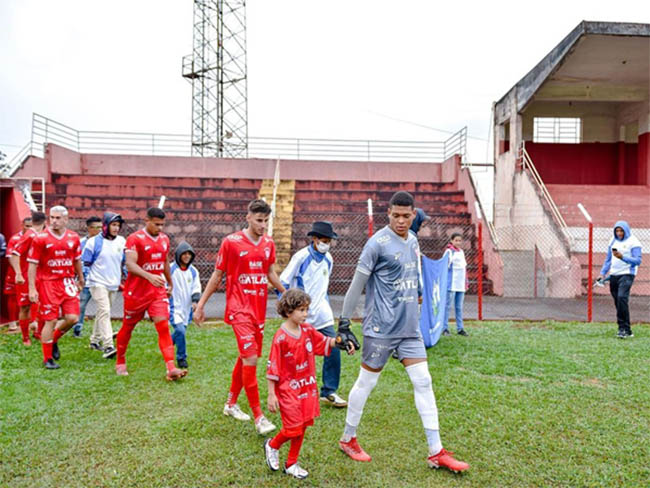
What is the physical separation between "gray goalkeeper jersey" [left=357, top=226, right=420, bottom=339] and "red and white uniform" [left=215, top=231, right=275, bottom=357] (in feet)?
3.71

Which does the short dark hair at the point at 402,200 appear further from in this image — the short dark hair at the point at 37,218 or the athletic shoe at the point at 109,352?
the short dark hair at the point at 37,218

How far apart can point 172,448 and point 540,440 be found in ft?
9.95

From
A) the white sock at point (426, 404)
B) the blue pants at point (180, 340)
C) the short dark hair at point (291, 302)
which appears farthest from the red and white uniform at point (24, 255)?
the white sock at point (426, 404)

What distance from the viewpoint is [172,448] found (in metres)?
4.36

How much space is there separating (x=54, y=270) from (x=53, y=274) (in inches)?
2.1

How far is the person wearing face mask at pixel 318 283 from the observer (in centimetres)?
550

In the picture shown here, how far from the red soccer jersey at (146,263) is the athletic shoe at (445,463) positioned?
3692mm

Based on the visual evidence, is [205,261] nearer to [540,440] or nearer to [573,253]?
[573,253]

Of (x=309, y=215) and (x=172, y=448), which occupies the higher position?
(x=309, y=215)

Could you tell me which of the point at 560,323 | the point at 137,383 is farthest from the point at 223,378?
the point at 560,323

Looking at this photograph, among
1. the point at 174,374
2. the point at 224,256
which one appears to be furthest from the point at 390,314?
the point at 174,374

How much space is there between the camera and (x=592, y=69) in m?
20.3

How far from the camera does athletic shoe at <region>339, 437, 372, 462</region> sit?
4.17m

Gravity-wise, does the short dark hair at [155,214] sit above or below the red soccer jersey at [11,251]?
above
